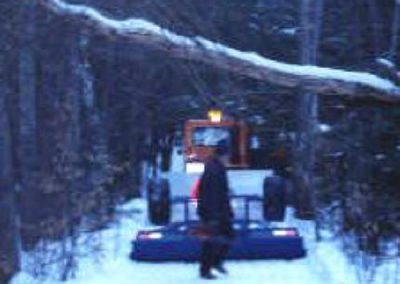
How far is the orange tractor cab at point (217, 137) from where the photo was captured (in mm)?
24812

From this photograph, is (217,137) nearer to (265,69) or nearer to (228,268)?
(228,268)

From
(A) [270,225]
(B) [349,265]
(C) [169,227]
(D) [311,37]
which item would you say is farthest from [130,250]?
(D) [311,37]

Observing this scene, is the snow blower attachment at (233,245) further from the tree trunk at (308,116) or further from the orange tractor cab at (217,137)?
the orange tractor cab at (217,137)

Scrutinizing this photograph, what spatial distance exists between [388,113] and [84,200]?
4882 millimetres

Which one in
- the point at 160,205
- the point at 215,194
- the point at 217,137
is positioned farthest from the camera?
the point at 217,137

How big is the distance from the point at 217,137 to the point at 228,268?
868cm

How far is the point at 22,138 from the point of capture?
19453mm

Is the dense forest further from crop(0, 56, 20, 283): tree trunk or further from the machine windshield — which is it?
the machine windshield

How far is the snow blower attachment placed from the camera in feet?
56.3

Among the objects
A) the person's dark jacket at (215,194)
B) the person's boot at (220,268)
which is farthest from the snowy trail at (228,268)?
the person's dark jacket at (215,194)

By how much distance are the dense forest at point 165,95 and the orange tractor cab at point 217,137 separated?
58cm

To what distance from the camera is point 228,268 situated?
1673 cm

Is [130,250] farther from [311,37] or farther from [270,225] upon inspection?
[311,37]

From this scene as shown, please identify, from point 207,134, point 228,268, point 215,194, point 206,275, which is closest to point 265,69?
point 215,194
